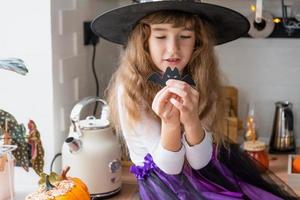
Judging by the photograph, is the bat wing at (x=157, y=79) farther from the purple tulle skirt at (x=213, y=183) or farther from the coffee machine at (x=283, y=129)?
the coffee machine at (x=283, y=129)

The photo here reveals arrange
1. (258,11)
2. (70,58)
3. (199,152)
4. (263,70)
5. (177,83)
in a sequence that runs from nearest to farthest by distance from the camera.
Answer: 1. (177,83)
2. (199,152)
3. (70,58)
4. (258,11)
5. (263,70)

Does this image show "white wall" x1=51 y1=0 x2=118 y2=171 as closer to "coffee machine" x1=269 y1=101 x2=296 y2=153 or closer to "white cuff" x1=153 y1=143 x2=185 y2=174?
"white cuff" x1=153 y1=143 x2=185 y2=174

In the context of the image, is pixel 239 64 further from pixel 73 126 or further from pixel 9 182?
pixel 9 182

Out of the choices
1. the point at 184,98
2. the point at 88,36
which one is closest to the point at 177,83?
the point at 184,98

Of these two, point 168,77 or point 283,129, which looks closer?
point 168,77

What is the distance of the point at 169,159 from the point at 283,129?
69 centimetres

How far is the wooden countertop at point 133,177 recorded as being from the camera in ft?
4.10

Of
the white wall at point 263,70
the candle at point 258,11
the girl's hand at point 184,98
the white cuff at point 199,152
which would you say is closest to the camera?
the girl's hand at point 184,98

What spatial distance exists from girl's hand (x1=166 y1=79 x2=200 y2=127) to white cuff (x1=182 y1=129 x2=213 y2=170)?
79mm

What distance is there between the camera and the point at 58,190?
102 cm

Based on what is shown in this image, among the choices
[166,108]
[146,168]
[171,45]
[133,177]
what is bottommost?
[133,177]

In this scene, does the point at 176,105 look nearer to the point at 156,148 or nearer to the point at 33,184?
the point at 156,148

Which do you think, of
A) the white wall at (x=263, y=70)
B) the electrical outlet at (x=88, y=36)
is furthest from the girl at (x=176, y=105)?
the white wall at (x=263, y=70)

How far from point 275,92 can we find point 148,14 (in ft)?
2.50
